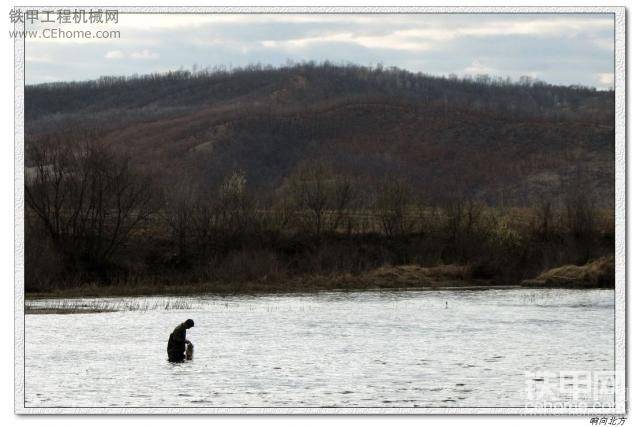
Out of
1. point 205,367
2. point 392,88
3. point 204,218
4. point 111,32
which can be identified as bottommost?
point 205,367

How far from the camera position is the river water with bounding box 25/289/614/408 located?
19.5 metres

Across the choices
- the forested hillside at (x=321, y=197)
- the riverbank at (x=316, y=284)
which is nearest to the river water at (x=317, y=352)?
the riverbank at (x=316, y=284)

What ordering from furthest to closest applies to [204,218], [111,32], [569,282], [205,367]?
[204,218] < [569,282] < [205,367] < [111,32]

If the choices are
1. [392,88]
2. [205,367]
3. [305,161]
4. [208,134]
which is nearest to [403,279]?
[205,367]

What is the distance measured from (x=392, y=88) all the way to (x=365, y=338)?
389 feet

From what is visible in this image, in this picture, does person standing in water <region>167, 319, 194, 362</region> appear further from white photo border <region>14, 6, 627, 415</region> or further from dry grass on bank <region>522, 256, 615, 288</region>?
dry grass on bank <region>522, 256, 615, 288</region>

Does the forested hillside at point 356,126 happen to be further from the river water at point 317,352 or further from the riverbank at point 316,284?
the river water at point 317,352

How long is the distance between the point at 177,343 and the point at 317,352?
11.8 ft

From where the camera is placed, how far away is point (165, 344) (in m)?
25.9

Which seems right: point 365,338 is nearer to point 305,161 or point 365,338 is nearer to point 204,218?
point 204,218

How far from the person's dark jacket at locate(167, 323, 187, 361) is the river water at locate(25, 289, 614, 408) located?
0.33 m

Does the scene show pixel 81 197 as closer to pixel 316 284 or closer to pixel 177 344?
pixel 316 284

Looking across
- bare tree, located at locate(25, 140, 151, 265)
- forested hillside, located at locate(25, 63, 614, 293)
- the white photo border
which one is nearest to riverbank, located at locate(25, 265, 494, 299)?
forested hillside, located at locate(25, 63, 614, 293)

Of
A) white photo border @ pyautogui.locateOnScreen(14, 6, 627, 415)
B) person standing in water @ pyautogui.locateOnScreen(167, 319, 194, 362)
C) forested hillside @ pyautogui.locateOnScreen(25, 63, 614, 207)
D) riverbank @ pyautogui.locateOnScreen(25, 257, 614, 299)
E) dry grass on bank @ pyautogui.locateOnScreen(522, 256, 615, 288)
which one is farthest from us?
forested hillside @ pyautogui.locateOnScreen(25, 63, 614, 207)
